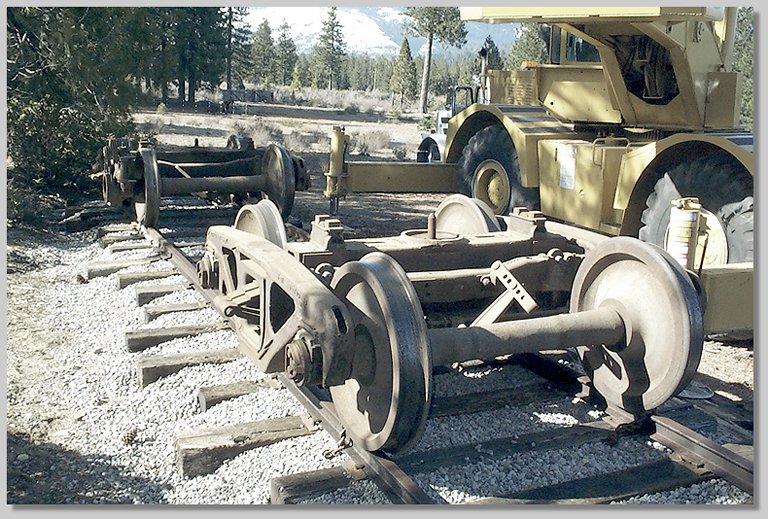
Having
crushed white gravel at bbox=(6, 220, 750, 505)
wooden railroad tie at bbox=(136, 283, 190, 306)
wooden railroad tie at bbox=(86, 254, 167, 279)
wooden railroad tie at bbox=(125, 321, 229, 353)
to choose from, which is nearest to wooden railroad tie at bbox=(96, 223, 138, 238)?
wooden railroad tie at bbox=(86, 254, 167, 279)

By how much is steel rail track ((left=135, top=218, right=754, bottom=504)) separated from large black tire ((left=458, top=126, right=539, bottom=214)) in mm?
5336

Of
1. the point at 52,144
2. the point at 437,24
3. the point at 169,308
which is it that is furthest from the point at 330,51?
the point at 169,308

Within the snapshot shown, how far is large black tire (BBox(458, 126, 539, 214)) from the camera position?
30.7ft

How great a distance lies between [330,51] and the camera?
8631 centimetres

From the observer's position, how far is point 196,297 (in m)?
6.63

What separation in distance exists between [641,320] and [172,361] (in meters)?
2.94

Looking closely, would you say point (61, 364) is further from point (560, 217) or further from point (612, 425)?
point (560, 217)

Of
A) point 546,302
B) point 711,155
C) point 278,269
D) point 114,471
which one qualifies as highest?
point 711,155

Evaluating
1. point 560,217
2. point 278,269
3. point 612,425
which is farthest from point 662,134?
point 278,269

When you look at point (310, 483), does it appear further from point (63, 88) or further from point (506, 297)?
point (63, 88)

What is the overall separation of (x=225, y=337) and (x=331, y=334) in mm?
2364

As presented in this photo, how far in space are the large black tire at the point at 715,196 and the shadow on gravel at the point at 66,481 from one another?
491 cm

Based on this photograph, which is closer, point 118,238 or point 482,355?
point 482,355

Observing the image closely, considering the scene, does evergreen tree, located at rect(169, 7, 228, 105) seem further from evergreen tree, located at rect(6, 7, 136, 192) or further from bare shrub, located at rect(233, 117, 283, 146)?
evergreen tree, located at rect(6, 7, 136, 192)
